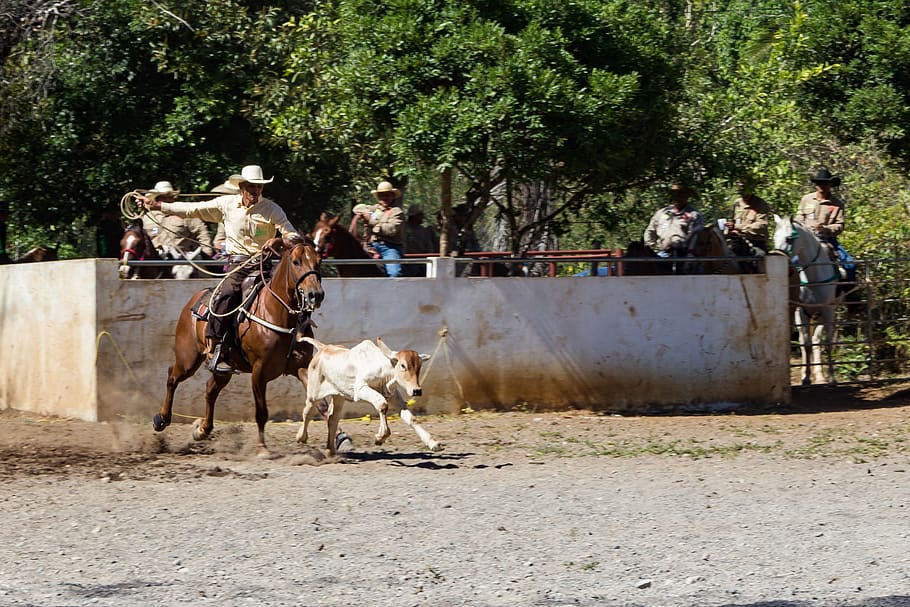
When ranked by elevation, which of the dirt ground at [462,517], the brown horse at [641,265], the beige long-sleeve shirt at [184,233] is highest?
the beige long-sleeve shirt at [184,233]

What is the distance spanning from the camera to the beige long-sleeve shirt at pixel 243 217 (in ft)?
39.9

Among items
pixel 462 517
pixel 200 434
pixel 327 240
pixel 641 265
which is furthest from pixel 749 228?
pixel 462 517

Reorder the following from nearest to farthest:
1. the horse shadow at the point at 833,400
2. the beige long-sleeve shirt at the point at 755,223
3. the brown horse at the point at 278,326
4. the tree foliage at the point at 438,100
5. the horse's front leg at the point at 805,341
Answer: the brown horse at the point at 278,326
the tree foliage at the point at 438,100
the horse shadow at the point at 833,400
the horse's front leg at the point at 805,341
the beige long-sleeve shirt at the point at 755,223

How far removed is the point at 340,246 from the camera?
48.4ft

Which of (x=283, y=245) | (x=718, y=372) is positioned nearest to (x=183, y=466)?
(x=283, y=245)

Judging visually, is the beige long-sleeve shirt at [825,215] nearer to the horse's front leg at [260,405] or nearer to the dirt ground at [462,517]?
the dirt ground at [462,517]

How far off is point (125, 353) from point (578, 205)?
22.0 ft

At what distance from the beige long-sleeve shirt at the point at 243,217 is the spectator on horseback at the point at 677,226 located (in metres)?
→ 5.89

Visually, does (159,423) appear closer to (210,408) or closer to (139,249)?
(210,408)

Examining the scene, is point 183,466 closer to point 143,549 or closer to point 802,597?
point 143,549

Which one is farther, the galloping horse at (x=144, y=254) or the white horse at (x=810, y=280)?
the white horse at (x=810, y=280)

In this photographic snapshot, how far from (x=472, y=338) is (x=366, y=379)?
3.96 m

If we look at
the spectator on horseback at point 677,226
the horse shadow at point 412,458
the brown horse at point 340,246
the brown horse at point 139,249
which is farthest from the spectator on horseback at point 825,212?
the brown horse at point 139,249

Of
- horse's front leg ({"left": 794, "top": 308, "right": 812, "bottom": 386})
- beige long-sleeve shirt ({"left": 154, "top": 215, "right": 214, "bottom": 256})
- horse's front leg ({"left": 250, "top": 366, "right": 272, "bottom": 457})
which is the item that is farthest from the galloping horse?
horse's front leg ({"left": 794, "top": 308, "right": 812, "bottom": 386})
